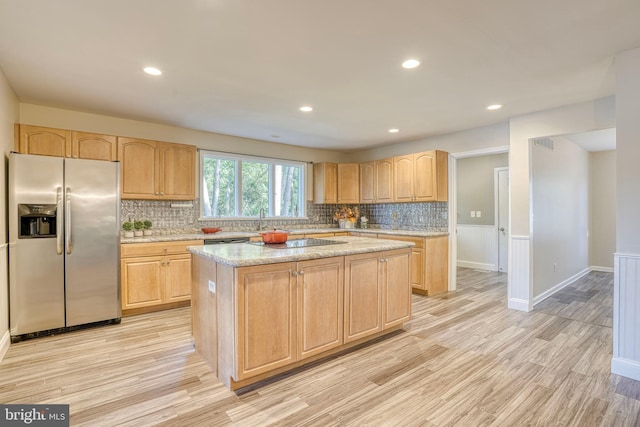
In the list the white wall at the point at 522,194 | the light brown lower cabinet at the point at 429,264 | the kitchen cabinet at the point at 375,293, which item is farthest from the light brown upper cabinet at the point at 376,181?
the kitchen cabinet at the point at 375,293

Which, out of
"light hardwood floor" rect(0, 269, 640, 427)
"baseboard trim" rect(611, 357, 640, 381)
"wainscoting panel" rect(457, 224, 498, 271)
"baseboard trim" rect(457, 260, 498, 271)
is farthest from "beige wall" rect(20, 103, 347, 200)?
"baseboard trim" rect(611, 357, 640, 381)

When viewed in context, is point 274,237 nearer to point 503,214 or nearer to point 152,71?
point 152,71

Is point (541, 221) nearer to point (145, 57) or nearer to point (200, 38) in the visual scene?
point (200, 38)

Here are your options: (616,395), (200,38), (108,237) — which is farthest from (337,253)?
(108,237)

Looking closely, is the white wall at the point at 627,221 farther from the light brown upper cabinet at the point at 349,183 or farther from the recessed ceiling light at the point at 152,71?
the light brown upper cabinet at the point at 349,183

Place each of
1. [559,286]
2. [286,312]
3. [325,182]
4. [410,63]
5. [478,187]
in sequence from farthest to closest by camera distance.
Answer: [478,187] < [325,182] < [559,286] < [410,63] < [286,312]

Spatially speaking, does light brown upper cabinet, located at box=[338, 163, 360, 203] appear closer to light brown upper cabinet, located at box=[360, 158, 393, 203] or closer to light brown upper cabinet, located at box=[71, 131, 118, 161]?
light brown upper cabinet, located at box=[360, 158, 393, 203]

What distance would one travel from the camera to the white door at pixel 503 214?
625cm

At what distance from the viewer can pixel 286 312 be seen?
7.81 feet

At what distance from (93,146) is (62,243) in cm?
125

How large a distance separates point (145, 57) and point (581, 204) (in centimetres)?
718

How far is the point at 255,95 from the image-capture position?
133 inches

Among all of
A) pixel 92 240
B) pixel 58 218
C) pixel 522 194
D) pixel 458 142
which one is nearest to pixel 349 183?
pixel 458 142

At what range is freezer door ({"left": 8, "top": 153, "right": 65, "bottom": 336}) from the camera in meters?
3.01
